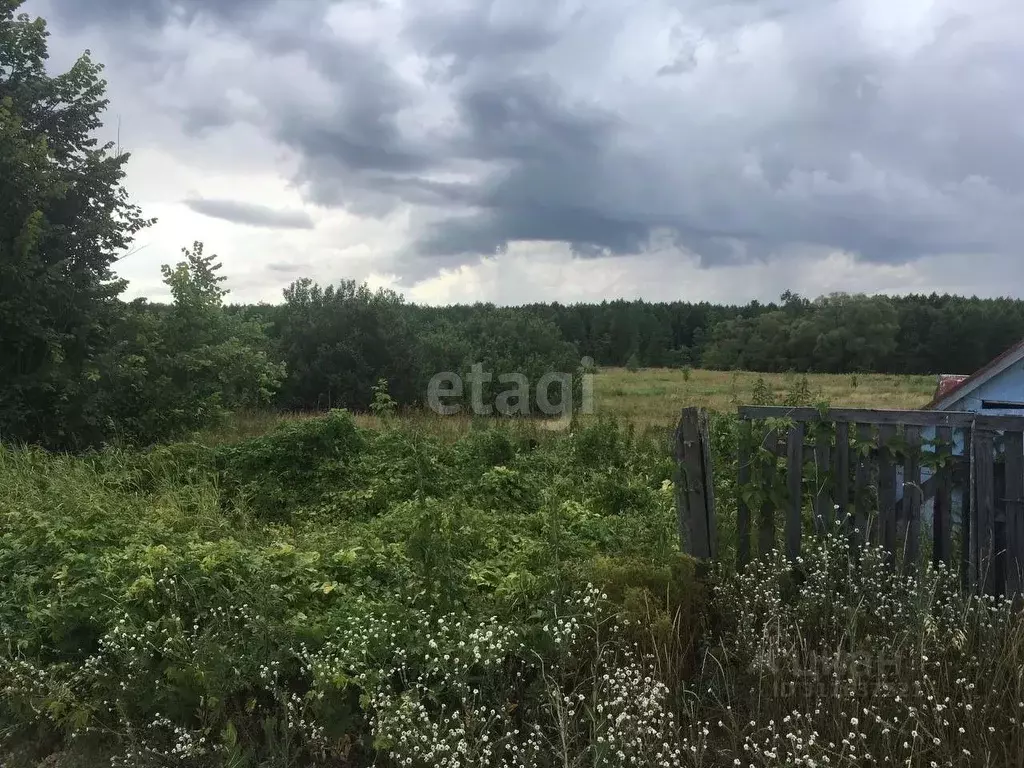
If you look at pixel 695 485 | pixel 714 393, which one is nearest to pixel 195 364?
pixel 695 485

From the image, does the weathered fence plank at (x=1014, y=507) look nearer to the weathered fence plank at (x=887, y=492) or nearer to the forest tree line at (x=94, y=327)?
the weathered fence plank at (x=887, y=492)

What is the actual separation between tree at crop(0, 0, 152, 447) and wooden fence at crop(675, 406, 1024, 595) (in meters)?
10.7

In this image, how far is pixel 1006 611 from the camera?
385 centimetres

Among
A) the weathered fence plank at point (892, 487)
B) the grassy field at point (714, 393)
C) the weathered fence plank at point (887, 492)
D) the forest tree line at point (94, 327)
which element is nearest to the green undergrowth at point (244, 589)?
the weathered fence plank at point (892, 487)

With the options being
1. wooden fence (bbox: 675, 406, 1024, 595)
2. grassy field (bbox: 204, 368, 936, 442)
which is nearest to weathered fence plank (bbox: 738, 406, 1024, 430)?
wooden fence (bbox: 675, 406, 1024, 595)

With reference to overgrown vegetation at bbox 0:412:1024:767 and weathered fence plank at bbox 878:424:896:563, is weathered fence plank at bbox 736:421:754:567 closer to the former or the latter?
overgrown vegetation at bbox 0:412:1024:767

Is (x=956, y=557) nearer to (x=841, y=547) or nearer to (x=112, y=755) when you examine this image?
(x=841, y=547)

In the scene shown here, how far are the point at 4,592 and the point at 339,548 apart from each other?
7.73ft

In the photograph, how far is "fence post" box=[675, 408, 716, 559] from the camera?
4777mm

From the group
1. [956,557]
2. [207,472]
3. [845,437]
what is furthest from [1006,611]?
[207,472]

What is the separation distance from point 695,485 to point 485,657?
1905 mm

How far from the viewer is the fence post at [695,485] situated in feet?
15.7

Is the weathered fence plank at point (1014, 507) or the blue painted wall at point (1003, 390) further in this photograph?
the blue painted wall at point (1003, 390)

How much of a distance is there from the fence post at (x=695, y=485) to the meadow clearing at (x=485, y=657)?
223 mm
